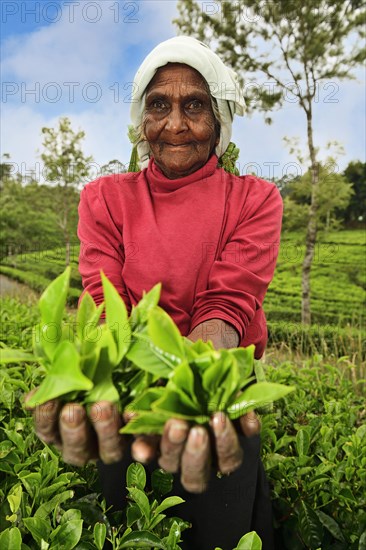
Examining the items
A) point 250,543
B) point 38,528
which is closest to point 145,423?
point 250,543

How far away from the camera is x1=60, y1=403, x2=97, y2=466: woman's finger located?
792 millimetres

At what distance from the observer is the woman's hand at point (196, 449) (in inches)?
28.8

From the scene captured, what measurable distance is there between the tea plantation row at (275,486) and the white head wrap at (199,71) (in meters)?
1.00

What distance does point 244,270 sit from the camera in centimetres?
141

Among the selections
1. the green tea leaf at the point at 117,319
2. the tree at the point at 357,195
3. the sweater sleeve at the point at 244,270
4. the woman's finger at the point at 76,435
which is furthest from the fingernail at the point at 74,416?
the tree at the point at 357,195

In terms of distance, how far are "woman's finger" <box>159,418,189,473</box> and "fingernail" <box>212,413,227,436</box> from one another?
0.13 feet

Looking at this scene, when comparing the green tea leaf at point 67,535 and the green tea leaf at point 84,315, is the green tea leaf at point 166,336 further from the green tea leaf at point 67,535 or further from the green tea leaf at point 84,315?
the green tea leaf at point 67,535

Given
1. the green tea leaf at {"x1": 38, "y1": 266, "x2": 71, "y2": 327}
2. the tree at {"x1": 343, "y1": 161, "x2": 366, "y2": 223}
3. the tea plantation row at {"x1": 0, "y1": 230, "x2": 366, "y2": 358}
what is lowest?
the tea plantation row at {"x1": 0, "y1": 230, "x2": 366, "y2": 358}

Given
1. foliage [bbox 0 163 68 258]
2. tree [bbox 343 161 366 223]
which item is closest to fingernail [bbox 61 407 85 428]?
foliage [bbox 0 163 68 258]

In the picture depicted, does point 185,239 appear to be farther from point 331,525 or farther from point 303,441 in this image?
point 331,525

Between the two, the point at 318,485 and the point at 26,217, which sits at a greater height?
the point at 26,217

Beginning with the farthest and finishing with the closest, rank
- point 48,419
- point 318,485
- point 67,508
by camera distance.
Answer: point 318,485 < point 67,508 < point 48,419

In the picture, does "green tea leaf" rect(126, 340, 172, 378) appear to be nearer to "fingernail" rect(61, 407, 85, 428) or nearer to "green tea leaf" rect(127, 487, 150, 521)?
"fingernail" rect(61, 407, 85, 428)

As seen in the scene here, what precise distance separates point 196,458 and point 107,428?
147 mm
